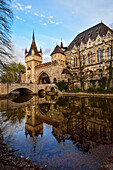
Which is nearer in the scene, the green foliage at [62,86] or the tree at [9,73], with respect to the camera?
the tree at [9,73]

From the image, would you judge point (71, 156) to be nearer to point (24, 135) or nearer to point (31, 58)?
point (24, 135)

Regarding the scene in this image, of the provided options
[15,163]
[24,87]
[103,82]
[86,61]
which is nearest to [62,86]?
[24,87]

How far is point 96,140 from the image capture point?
10.6ft

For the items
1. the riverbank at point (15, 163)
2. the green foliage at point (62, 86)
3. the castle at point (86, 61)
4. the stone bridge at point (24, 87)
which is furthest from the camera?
the green foliage at point (62, 86)

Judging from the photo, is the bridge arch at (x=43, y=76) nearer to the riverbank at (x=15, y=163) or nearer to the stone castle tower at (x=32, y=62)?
the stone castle tower at (x=32, y=62)

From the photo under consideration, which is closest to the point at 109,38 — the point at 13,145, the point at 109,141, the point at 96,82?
the point at 96,82

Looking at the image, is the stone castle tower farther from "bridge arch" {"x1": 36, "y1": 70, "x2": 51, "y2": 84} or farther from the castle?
"bridge arch" {"x1": 36, "y1": 70, "x2": 51, "y2": 84}

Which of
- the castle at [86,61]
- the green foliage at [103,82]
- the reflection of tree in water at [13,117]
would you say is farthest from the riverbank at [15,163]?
the green foliage at [103,82]

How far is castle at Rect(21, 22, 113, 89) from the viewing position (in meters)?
24.4

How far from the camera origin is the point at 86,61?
28.9m

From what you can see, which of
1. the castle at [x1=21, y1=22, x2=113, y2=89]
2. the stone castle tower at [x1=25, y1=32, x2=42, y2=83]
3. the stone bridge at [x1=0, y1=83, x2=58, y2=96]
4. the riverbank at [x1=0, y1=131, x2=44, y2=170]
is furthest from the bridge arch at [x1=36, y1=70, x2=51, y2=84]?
the riverbank at [x1=0, y1=131, x2=44, y2=170]

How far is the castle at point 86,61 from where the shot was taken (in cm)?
2439

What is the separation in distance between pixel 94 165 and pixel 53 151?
1106mm

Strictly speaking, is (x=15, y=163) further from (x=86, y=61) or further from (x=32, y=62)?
(x=32, y=62)
